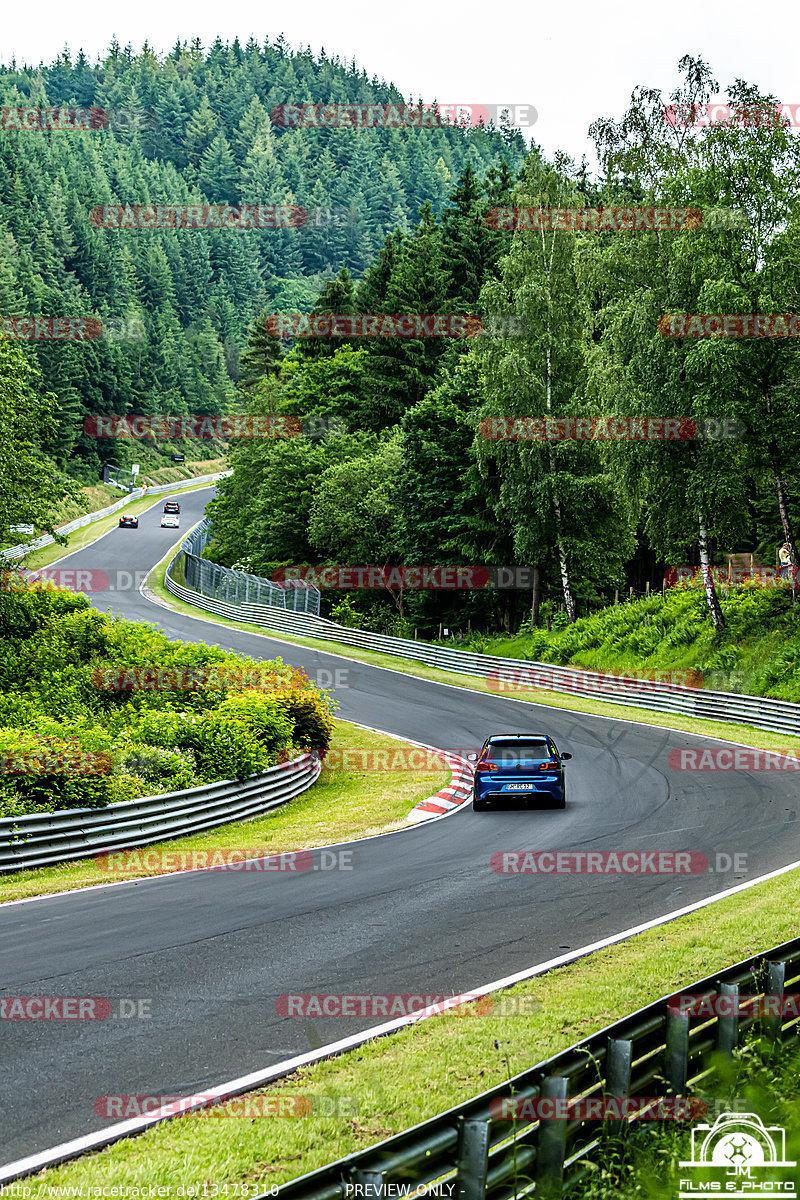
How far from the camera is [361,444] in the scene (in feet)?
207

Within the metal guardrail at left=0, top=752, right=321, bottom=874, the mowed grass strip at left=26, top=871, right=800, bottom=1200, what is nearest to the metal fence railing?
the metal guardrail at left=0, top=752, right=321, bottom=874

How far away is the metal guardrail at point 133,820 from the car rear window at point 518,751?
477 cm

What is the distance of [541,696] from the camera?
1496 inches

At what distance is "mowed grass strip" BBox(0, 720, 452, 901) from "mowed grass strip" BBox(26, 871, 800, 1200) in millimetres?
7023

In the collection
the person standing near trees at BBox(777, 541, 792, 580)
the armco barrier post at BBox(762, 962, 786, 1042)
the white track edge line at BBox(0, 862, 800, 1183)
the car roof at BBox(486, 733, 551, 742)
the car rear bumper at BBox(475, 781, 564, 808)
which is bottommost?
the car rear bumper at BBox(475, 781, 564, 808)

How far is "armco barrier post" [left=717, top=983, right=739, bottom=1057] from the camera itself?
655 cm

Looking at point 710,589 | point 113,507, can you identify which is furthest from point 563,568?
point 113,507

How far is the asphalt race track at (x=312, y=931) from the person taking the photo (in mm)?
7488

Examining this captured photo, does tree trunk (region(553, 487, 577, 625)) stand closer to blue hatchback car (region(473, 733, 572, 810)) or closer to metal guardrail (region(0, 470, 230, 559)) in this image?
blue hatchback car (region(473, 733, 572, 810))

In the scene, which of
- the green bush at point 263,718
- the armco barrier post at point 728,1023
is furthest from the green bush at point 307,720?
the armco barrier post at point 728,1023

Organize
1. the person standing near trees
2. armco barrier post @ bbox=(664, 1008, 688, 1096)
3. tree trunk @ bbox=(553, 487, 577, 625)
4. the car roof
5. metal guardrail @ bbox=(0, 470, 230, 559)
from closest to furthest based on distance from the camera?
armco barrier post @ bbox=(664, 1008, 688, 1096) < the car roof < the person standing near trees < tree trunk @ bbox=(553, 487, 577, 625) < metal guardrail @ bbox=(0, 470, 230, 559)

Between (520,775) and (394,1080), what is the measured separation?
1319 centimetres

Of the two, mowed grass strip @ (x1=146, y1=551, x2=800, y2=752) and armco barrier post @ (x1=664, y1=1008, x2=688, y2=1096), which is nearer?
armco barrier post @ (x1=664, y1=1008, x2=688, y2=1096)

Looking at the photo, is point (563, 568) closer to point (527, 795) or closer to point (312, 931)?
point (527, 795)
